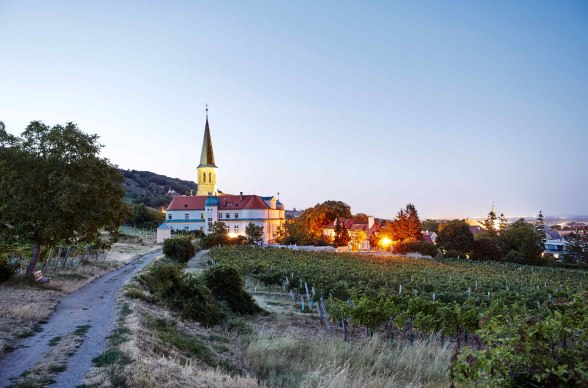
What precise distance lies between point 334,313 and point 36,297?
12284mm

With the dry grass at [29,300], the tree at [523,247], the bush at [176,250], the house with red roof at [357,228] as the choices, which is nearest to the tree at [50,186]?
the dry grass at [29,300]

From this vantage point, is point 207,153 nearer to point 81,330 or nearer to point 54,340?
point 81,330

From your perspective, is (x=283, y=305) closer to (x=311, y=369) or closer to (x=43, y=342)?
(x=311, y=369)

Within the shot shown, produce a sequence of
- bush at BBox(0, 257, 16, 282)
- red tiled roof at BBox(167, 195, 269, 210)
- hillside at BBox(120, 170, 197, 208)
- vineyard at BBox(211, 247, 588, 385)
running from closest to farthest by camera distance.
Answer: vineyard at BBox(211, 247, 588, 385), bush at BBox(0, 257, 16, 282), red tiled roof at BBox(167, 195, 269, 210), hillside at BBox(120, 170, 197, 208)

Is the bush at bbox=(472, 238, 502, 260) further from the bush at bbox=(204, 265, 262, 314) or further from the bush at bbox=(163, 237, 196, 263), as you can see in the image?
the bush at bbox=(204, 265, 262, 314)

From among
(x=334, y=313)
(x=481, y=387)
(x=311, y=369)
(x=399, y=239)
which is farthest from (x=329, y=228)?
(x=481, y=387)

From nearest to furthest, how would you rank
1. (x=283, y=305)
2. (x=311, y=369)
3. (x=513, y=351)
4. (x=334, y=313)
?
(x=513, y=351) → (x=311, y=369) → (x=334, y=313) → (x=283, y=305)

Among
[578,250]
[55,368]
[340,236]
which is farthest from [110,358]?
[578,250]

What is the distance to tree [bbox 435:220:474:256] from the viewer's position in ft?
234

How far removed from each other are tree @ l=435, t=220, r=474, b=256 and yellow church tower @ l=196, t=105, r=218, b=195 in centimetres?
5162

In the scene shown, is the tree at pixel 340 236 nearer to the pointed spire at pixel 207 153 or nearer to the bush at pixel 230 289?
the pointed spire at pixel 207 153

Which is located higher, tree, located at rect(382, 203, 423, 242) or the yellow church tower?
the yellow church tower

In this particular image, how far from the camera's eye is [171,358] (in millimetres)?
10102

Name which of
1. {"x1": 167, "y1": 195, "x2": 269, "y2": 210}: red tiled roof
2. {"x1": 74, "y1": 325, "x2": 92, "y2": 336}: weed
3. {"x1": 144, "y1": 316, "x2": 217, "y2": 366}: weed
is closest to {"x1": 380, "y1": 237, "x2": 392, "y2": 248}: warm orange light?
{"x1": 167, "y1": 195, "x2": 269, "y2": 210}: red tiled roof
